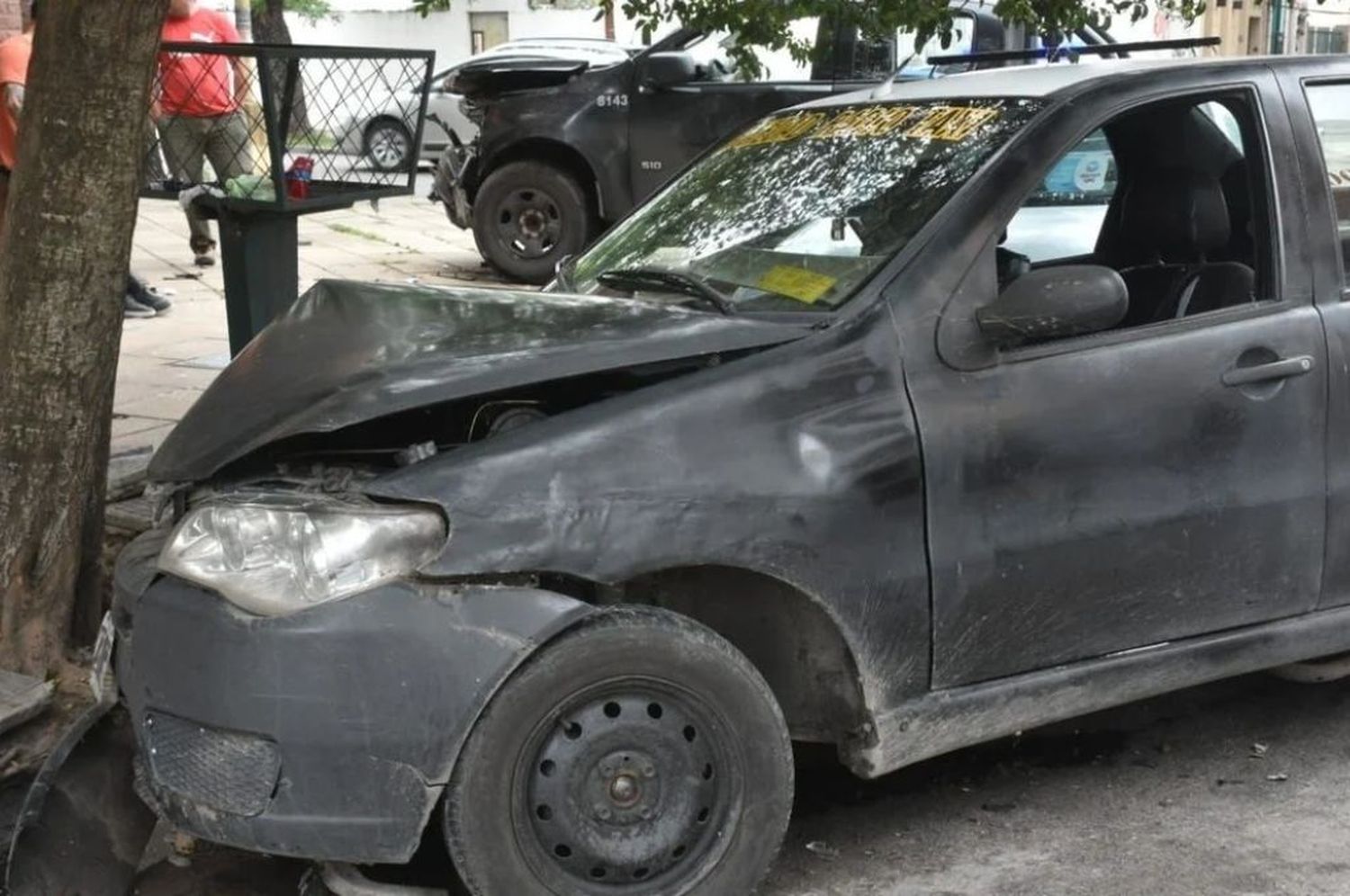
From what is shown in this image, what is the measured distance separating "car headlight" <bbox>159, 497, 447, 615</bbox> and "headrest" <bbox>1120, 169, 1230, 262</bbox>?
2245 mm

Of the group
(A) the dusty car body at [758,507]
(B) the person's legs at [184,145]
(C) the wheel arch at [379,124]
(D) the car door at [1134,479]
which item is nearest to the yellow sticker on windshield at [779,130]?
(A) the dusty car body at [758,507]

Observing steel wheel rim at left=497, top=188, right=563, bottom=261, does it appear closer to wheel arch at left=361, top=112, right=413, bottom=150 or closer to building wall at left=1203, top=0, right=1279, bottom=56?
wheel arch at left=361, top=112, right=413, bottom=150

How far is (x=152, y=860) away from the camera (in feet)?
12.2

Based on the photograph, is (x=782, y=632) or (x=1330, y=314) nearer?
(x=782, y=632)

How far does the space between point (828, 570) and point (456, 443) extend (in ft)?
2.58

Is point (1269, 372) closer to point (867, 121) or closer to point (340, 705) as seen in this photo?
point (867, 121)

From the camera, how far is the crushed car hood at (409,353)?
3082 mm

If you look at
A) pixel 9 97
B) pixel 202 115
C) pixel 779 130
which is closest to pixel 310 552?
pixel 779 130

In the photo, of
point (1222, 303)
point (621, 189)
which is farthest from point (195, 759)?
point (621, 189)

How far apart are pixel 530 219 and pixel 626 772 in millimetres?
8205

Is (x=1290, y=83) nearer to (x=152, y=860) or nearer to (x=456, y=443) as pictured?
(x=456, y=443)

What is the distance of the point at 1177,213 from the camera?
4254 millimetres

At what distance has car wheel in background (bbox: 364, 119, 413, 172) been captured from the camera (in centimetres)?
596

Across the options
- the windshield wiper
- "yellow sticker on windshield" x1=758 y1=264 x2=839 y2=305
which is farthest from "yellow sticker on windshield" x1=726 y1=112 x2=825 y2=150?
"yellow sticker on windshield" x1=758 y1=264 x2=839 y2=305
